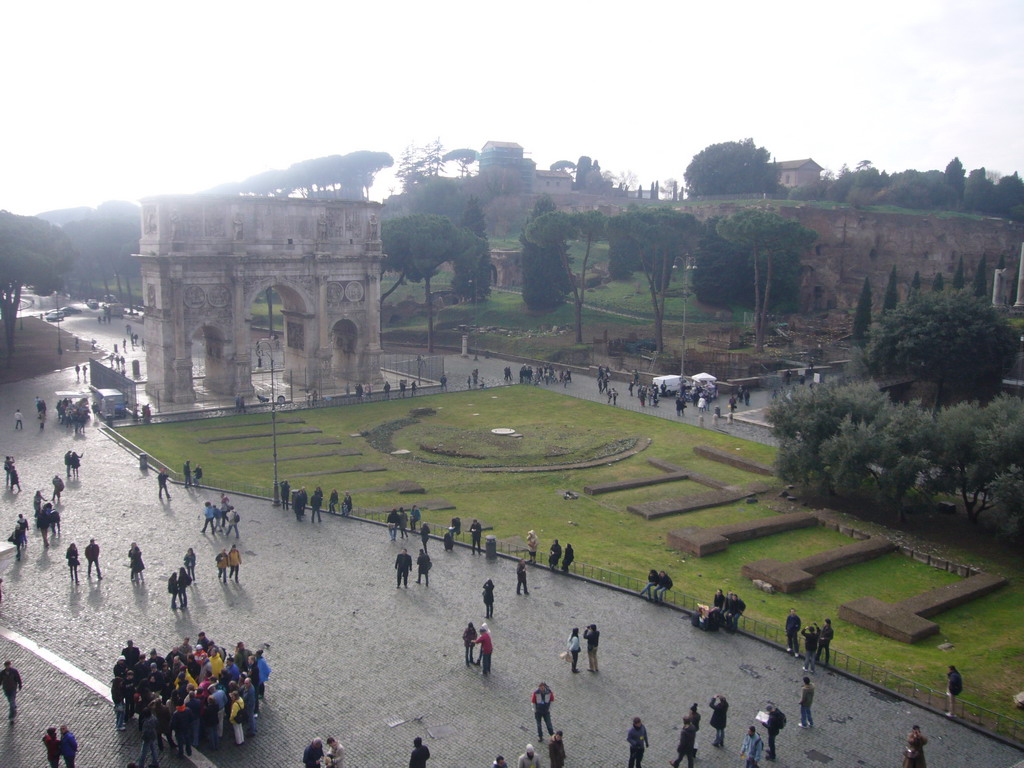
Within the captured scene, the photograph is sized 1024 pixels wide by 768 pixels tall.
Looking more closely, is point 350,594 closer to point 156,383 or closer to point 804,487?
point 804,487

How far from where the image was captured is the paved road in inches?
532

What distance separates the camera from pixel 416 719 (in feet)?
46.2

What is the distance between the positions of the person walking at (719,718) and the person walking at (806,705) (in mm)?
1497

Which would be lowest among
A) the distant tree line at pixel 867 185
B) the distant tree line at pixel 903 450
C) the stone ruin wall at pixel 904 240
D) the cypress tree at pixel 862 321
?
the distant tree line at pixel 903 450

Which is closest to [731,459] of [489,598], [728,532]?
[728,532]

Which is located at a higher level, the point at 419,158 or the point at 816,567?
the point at 419,158

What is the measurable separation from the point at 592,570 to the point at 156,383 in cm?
2854

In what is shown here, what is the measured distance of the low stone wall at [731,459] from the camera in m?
30.8

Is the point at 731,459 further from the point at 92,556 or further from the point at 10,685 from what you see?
the point at 10,685

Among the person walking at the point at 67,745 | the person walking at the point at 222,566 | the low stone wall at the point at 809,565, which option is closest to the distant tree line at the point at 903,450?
the low stone wall at the point at 809,565

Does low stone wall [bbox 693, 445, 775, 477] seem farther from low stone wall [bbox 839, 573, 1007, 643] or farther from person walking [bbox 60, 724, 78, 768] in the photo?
person walking [bbox 60, 724, 78, 768]

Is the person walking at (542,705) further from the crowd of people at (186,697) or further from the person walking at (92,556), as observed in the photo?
the person walking at (92,556)

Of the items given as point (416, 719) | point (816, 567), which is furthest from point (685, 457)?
point (416, 719)

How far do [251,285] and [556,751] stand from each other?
34.6m
